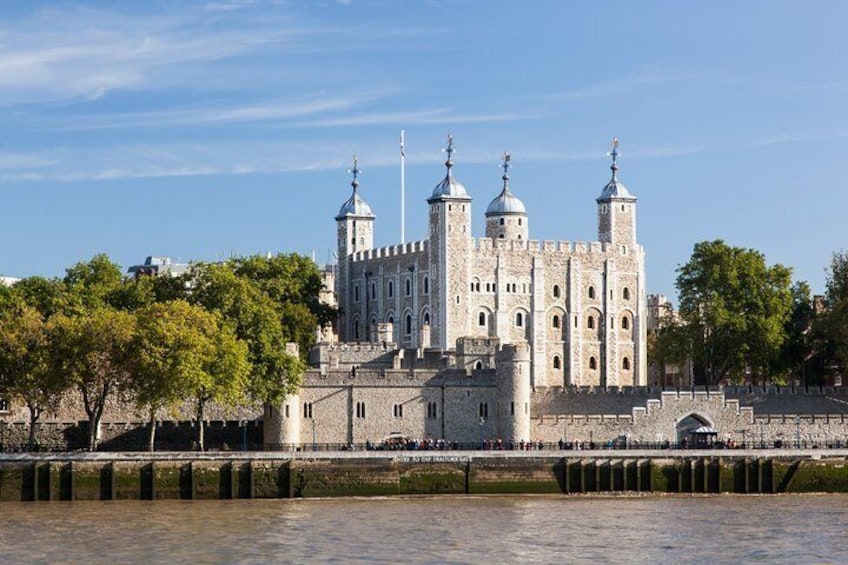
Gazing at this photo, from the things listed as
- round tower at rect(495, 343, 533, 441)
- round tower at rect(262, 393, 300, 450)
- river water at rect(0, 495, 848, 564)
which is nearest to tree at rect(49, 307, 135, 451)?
round tower at rect(262, 393, 300, 450)

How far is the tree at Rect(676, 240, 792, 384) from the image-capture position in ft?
343

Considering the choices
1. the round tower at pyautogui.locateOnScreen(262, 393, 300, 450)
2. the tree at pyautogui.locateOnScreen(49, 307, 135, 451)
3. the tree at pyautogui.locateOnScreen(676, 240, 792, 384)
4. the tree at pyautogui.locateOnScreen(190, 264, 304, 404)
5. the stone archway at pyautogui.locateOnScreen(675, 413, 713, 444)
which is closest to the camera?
the tree at pyautogui.locateOnScreen(49, 307, 135, 451)

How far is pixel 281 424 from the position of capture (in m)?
82.7

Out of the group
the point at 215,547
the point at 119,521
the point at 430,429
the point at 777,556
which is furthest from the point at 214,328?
the point at 777,556

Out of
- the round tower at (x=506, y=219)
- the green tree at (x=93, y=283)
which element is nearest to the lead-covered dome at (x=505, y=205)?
the round tower at (x=506, y=219)

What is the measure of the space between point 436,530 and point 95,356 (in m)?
19.9

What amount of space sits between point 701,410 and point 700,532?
2541 centimetres

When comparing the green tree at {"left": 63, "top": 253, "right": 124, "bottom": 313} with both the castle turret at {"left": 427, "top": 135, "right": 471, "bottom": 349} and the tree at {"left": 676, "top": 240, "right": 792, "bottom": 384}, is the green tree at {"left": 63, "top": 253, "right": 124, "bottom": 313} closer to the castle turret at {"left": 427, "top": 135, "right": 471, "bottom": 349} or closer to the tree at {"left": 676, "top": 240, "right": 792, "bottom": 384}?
the castle turret at {"left": 427, "top": 135, "right": 471, "bottom": 349}

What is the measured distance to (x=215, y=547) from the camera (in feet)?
192

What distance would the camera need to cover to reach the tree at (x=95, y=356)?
7731 centimetres

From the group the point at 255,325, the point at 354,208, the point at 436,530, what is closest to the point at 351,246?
the point at 354,208

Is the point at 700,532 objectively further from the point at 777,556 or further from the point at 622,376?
the point at 622,376

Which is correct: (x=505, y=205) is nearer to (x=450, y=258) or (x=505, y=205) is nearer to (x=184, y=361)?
(x=450, y=258)

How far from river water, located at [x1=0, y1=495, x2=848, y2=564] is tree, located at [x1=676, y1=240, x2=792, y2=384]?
3063 cm
